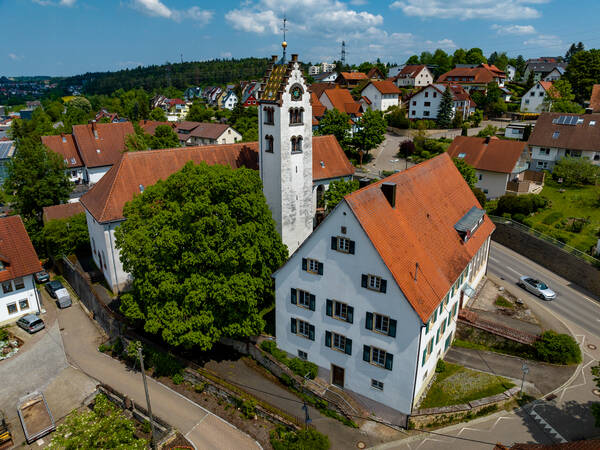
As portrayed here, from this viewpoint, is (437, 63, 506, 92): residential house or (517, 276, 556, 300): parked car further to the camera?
(437, 63, 506, 92): residential house

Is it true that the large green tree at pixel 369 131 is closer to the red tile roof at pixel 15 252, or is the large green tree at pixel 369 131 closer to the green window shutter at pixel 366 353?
the red tile roof at pixel 15 252

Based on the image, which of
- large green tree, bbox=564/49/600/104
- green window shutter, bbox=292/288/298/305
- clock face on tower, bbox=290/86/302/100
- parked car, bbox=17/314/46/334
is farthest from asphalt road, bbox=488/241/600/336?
large green tree, bbox=564/49/600/104

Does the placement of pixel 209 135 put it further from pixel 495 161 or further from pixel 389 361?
pixel 389 361

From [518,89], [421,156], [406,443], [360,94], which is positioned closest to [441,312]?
[406,443]

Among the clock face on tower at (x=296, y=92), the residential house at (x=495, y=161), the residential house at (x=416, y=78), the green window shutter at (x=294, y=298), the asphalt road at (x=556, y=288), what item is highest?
the clock face on tower at (x=296, y=92)

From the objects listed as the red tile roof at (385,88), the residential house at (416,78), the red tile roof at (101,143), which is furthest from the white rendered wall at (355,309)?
the residential house at (416,78)

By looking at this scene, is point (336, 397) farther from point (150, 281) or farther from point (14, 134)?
point (14, 134)

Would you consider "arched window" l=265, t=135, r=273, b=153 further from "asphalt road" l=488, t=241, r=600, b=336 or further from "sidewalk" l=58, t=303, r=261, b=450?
"asphalt road" l=488, t=241, r=600, b=336
